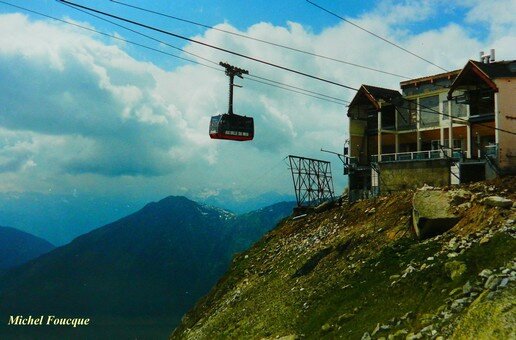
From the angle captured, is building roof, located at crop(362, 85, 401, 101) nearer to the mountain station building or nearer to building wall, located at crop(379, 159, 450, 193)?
the mountain station building

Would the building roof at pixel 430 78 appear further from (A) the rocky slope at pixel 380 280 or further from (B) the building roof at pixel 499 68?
(A) the rocky slope at pixel 380 280

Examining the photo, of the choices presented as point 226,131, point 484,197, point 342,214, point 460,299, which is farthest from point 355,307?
point 342,214

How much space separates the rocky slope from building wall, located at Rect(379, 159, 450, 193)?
6280mm

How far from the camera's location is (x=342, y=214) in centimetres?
4594

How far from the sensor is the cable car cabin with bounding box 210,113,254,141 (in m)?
34.1

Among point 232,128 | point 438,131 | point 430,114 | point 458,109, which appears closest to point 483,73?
point 458,109

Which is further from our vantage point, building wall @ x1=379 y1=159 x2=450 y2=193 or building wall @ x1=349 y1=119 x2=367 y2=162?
building wall @ x1=349 y1=119 x2=367 y2=162

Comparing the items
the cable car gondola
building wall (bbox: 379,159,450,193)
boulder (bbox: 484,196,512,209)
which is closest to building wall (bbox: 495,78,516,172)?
building wall (bbox: 379,159,450,193)

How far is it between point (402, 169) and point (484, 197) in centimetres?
1718

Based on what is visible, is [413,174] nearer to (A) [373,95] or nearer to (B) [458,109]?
(B) [458,109]

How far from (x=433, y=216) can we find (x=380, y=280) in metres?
6.75

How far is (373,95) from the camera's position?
60.2m

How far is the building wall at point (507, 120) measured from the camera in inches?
1695

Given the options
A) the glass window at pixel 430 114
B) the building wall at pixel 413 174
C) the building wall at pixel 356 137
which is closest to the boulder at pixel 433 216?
the building wall at pixel 413 174
